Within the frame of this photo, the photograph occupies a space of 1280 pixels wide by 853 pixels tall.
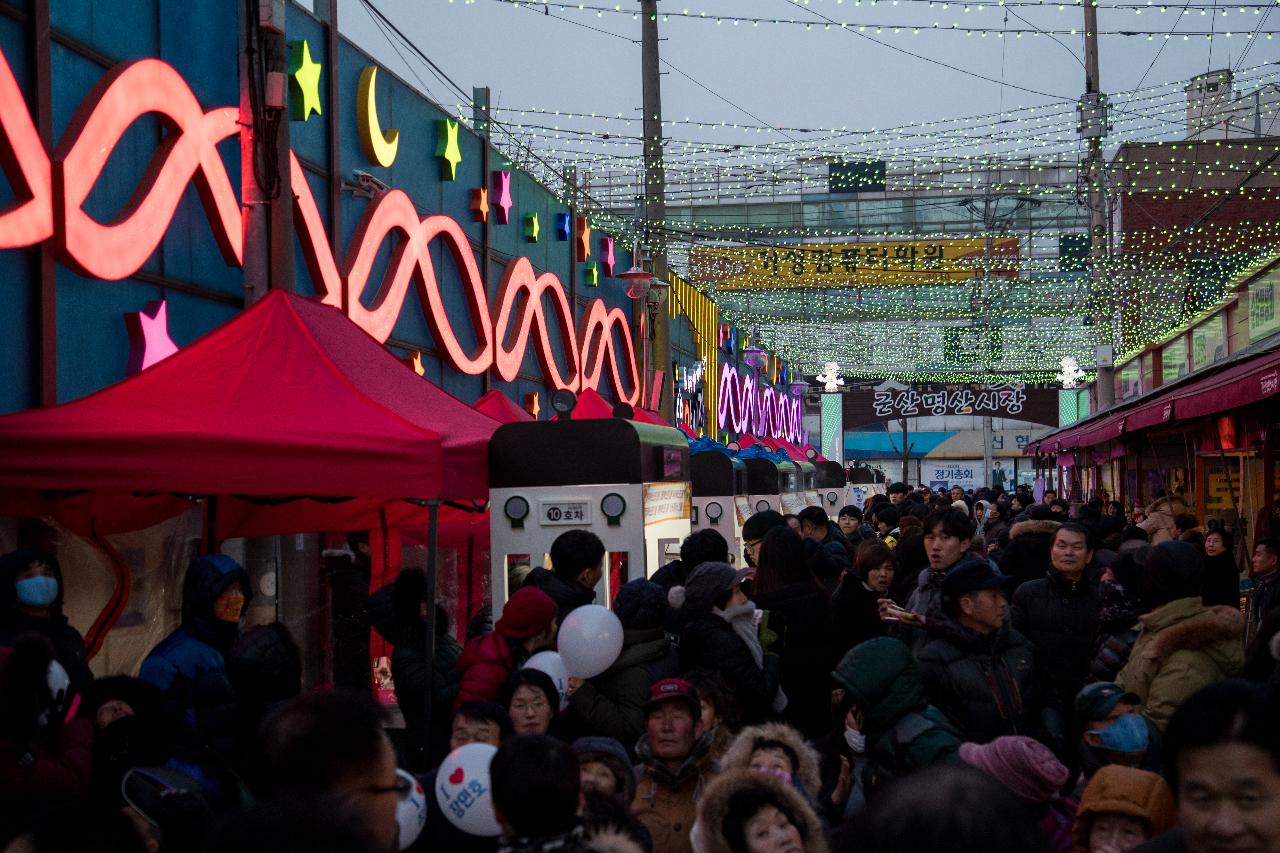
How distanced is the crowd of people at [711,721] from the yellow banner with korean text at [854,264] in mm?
25122

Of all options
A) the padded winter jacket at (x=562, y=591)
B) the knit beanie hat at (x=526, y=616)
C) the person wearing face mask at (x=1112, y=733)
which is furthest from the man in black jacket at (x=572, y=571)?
the person wearing face mask at (x=1112, y=733)

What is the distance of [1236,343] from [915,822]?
2097 centimetres

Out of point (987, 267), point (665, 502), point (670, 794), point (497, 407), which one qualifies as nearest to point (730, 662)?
point (670, 794)

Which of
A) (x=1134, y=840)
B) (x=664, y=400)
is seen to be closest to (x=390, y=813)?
(x=1134, y=840)

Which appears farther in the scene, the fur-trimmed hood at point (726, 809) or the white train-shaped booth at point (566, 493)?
the white train-shaped booth at point (566, 493)

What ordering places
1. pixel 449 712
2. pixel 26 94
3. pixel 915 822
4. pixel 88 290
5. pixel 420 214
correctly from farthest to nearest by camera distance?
pixel 420 214 → pixel 88 290 → pixel 26 94 → pixel 449 712 → pixel 915 822

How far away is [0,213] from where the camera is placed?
23.5ft

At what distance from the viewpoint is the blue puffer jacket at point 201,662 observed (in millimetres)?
5219

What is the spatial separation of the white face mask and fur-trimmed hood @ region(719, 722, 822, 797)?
33 cm

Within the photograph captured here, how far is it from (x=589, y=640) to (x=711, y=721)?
0.62 m

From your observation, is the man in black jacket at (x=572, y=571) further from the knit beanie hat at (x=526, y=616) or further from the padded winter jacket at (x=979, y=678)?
the padded winter jacket at (x=979, y=678)

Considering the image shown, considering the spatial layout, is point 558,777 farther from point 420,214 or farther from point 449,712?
point 420,214

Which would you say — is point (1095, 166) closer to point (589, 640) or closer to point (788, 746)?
point (589, 640)

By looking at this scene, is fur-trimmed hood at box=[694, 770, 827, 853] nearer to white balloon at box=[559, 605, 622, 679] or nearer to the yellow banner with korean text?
white balloon at box=[559, 605, 622, 679]
